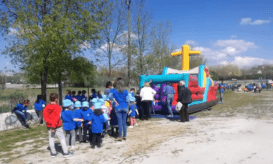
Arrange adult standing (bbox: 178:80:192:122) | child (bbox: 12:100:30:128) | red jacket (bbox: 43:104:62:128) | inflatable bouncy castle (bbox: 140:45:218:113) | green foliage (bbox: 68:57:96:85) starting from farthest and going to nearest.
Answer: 1. inflatable bouncy castle (bbox: 140:45:218:113)
2. green foliage (bbox: 68:57:96:85)
3. adult standing (bbox: 178:80:192:122)
4. child (bbox: 12:100:30:128)
5. red jacket (bbox: 43:104:62:128)

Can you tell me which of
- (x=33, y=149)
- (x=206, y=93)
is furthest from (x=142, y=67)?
(x=33, y=149)

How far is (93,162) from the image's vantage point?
4363 mm

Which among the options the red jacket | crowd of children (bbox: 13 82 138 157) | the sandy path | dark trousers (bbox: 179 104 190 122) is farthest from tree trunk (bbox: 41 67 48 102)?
the sandy path

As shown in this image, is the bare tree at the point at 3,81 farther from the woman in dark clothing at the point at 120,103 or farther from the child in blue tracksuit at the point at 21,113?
the woman in dark clothing at the point at 120,103

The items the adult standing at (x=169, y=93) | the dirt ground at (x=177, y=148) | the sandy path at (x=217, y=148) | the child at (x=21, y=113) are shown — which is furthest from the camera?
the adult standing at (x=169, y=93)

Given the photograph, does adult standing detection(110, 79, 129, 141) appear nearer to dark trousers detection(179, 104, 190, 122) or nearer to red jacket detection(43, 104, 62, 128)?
red jacket detection(43, 104, 62, 128)

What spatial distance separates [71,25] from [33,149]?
496 cm

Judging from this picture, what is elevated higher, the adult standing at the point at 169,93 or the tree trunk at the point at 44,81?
the tree trunk at the point at 44,81

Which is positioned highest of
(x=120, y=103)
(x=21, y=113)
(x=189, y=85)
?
(x=189, y=85)

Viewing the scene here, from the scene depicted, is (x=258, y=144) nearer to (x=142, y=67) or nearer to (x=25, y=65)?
(x=25, y=65)

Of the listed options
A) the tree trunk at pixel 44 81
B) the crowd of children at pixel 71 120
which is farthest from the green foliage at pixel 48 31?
the crowd of children at pixel 71 120

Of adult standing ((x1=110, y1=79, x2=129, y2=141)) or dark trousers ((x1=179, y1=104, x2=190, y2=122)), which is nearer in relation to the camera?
adult standing ((x1=110, y1=79, x2=129, y2=141))

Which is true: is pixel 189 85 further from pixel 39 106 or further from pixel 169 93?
pixel 39 106

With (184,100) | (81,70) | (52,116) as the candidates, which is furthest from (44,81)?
(184,100)
